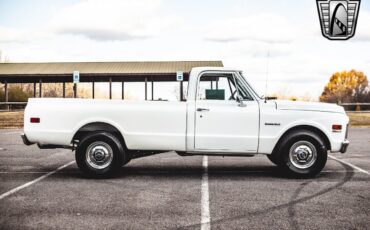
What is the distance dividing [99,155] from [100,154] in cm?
2

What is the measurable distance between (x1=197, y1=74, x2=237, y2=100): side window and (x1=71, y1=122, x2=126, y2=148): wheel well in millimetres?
1580

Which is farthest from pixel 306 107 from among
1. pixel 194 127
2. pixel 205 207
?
pixel 205 207

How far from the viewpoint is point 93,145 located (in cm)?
790

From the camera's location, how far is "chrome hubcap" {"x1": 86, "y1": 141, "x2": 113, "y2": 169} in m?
7.89

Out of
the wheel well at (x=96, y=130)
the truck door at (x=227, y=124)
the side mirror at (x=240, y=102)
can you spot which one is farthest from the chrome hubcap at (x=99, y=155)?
the side mirror at (x=240, y=102)

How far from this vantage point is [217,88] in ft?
27.0

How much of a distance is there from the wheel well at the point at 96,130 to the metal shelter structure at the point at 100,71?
84.4 feet

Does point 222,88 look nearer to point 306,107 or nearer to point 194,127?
point 194,127

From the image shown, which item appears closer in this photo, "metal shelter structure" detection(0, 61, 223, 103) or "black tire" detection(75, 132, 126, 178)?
"black tire" detection(75, 132, 126, 178)

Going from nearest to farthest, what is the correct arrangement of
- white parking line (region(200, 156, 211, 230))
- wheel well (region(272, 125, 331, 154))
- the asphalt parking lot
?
white parking line (region(200, 156, 211, 230)) → the asphalt parking lot → wheel well (region(272, 125, 331, 154))

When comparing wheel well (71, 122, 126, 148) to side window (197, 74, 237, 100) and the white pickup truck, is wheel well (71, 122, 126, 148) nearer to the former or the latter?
the white pickup truck

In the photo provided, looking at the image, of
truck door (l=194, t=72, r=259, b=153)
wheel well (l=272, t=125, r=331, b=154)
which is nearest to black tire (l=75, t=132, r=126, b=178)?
truck door (l=194, t=72, r=259, b=153)

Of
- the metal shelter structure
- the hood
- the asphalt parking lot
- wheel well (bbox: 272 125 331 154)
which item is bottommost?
the asphalt parking lot

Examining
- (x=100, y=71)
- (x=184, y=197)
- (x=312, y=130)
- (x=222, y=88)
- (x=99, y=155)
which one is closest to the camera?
(x=184, y=197)
